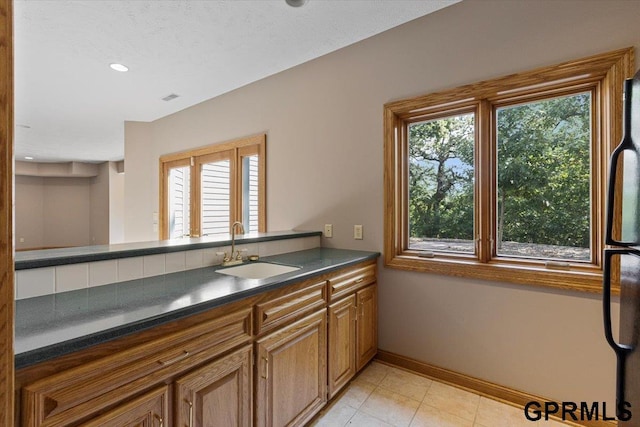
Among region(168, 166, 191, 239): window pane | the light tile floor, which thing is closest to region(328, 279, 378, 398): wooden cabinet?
the light tile floor

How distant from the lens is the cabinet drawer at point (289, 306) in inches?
53.4

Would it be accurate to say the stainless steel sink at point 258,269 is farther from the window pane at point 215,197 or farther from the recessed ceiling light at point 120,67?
the recessed ceiling light at point 120,67

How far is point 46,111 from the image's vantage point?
387 cm

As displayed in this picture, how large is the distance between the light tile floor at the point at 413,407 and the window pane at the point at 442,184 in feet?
3.21

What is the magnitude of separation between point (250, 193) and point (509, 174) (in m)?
2.49

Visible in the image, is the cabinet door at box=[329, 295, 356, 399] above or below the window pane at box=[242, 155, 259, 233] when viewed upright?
below

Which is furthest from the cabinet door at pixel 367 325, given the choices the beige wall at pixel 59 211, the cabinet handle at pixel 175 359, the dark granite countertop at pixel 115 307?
the beige wall at pixel 59 211

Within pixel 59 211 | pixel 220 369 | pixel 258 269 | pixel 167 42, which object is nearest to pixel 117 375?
pixel 220 369

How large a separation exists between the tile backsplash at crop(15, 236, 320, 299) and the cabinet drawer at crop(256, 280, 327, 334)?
0.63 metres

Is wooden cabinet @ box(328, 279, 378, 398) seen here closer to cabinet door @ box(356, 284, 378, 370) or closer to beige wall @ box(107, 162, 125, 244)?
cabinet door @ box(356, 284, 378, 370)

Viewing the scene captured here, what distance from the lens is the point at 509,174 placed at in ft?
6.56

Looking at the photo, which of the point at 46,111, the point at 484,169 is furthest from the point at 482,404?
the point at 46,111

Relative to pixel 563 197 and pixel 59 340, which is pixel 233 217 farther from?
pixel 563 197

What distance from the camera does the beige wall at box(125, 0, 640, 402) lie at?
5.53 feet
